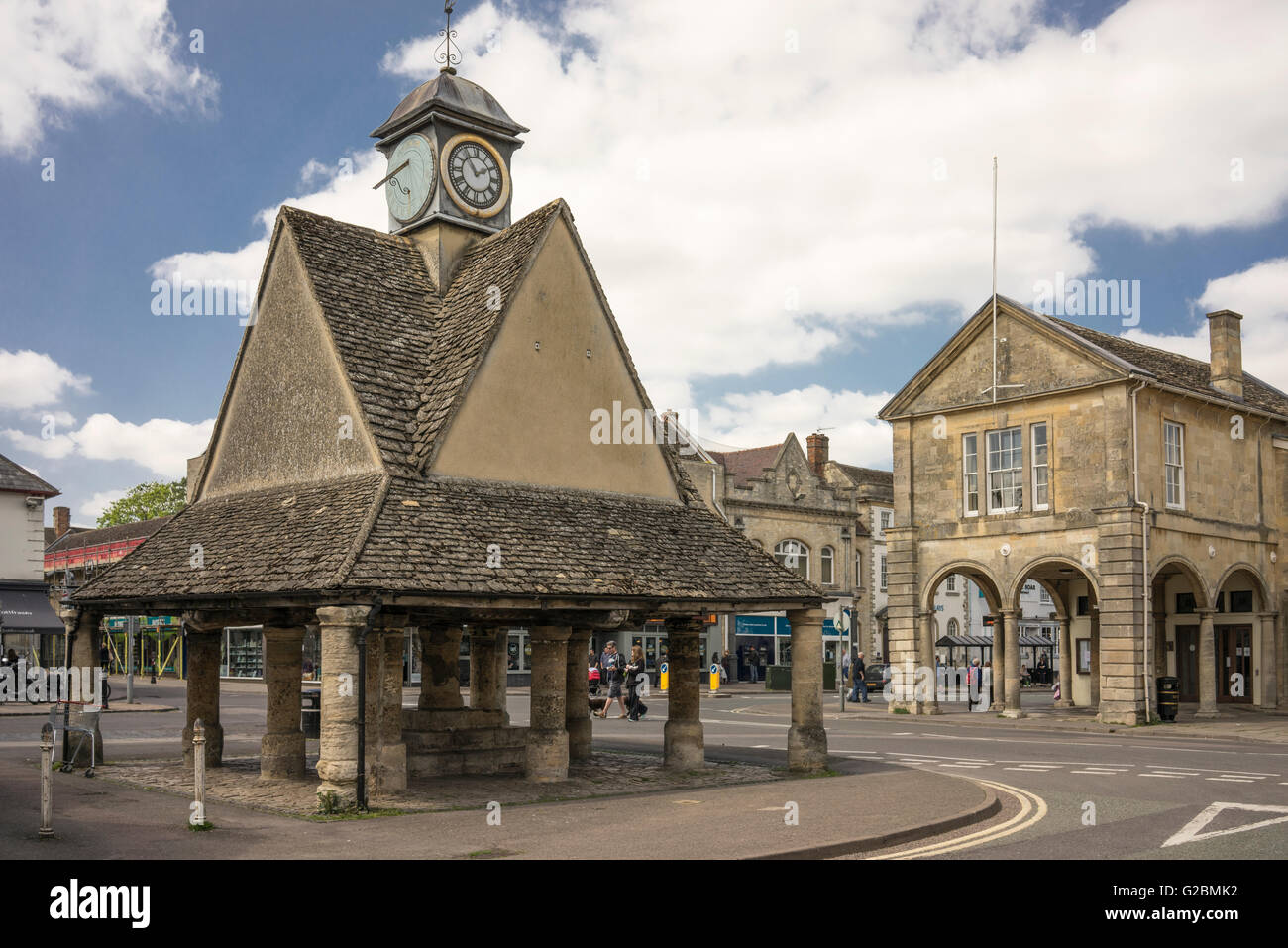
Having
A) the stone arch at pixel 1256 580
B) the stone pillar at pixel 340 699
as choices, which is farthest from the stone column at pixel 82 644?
the stone arch at pixel 1256 580

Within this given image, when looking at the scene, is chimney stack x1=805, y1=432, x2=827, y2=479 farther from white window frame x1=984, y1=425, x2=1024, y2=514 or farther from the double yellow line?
the double yellow line

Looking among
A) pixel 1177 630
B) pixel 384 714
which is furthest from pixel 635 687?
pixel 384 714

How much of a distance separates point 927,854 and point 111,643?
60769 millimetres

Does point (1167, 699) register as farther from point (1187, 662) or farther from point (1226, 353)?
point (1226, 353)

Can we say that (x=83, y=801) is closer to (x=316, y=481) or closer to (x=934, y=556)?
(x=316, y=481)

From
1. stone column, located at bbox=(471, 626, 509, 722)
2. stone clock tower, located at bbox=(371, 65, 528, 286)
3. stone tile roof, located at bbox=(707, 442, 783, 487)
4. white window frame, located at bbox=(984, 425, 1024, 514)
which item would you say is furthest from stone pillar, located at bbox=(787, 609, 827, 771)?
stone tile roof, located at bbox=(707, 442, 783, 487)

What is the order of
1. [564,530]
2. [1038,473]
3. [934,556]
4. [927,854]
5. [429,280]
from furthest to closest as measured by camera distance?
1. [934,556]
2. [1038,473]
3. [429,280]
4. [564,530]
5. [927,854]

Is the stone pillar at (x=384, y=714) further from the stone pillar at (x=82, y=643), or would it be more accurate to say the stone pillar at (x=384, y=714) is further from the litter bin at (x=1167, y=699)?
the litter bin at (x=1167, y=699)

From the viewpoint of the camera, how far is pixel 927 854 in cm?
1129

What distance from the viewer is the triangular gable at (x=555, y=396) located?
17.0 meters

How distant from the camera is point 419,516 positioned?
1537 centimetres

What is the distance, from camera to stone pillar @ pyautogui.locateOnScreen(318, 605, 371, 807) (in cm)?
1347

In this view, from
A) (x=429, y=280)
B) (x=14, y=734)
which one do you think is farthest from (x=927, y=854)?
(x=14, y=734)
